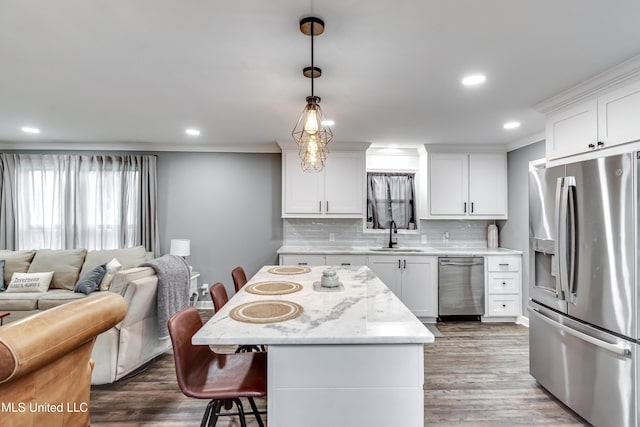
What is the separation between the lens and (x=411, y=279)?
13.4 feet

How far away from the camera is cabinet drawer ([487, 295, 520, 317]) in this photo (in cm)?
410

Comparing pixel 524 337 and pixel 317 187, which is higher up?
pixel 317 187

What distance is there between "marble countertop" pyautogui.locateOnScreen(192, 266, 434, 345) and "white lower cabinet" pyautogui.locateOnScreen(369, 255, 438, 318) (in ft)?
Result: 7.01

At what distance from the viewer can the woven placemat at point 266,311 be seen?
57.7 inches

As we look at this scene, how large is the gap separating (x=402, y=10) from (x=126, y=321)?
2916 mm

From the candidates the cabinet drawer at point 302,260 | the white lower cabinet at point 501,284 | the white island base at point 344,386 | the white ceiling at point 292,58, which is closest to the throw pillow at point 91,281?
the white ceiling at point 292,58

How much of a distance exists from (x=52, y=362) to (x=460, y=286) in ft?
13.6

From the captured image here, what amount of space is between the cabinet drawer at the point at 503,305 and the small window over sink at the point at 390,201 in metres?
1.44

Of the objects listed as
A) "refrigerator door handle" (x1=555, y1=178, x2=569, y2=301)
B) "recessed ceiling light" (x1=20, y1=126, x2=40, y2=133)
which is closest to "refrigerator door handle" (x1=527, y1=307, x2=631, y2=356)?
"refrigerator door handle" (x1=555, y1=178, x2=569, y2=301)

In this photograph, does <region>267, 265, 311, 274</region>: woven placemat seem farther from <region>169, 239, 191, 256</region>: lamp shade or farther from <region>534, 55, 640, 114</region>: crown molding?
<region>534, 55, 640, 114</region>: crown molding

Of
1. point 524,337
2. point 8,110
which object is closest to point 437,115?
→ point 524,337

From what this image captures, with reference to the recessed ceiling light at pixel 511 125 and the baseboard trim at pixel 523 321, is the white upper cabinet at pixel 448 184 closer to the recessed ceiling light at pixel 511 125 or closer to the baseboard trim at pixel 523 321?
the recessed ceiling light at pixel 511 125

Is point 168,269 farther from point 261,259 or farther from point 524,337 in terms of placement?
point 524,337

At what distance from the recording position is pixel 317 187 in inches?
171
